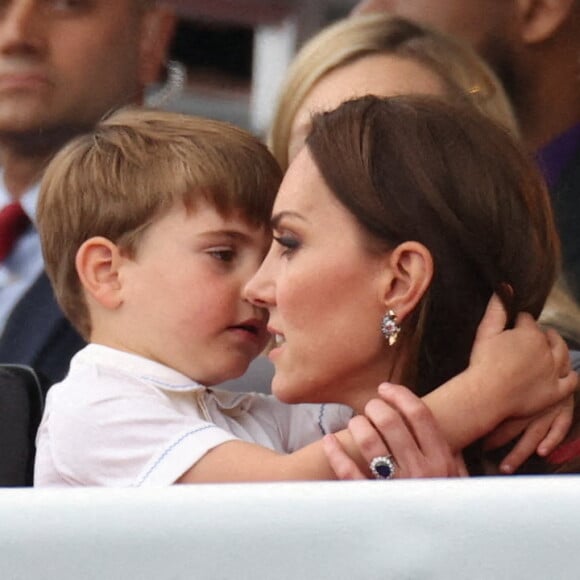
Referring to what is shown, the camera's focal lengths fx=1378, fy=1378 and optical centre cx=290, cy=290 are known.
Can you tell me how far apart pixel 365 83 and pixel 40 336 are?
1.95ft

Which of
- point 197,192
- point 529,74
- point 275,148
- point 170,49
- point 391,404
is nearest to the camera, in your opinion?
point 391,404

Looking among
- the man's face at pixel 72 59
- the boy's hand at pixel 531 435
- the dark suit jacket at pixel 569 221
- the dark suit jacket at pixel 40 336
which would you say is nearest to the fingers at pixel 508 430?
the boy's hand at pixel 531 435

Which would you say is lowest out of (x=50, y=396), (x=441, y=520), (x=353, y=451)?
(x=50, y=396)

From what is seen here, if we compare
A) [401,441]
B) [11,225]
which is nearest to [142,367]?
[401,441]

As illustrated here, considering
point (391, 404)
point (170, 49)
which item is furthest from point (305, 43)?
point (391, 404)

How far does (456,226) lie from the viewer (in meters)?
1.32

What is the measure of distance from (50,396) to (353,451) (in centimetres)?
39

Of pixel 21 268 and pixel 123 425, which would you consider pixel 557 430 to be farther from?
pixel 21 268

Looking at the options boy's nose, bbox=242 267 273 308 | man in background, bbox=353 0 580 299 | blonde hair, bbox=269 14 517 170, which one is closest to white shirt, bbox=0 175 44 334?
blonde hair, bbox=269 14 517 170

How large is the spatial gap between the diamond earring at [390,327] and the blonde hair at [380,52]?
0.62 meters

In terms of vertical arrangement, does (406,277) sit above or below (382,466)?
above

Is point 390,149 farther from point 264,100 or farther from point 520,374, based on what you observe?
point 264,100

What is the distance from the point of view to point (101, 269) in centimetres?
153

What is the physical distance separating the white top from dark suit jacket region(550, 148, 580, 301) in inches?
22.8
